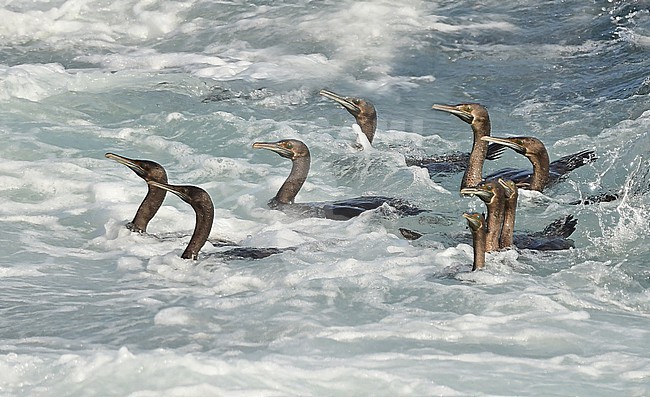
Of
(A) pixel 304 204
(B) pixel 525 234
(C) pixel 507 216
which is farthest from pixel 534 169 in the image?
(A) pixel 304 204

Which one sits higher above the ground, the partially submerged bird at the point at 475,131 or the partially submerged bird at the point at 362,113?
the partially submerged bird at the point at 475,131

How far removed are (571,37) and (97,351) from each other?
1041cm

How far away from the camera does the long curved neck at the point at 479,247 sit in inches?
251

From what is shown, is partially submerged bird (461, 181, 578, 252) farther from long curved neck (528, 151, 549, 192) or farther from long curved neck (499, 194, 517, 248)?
long curved neck (528, 151, 549, 192)

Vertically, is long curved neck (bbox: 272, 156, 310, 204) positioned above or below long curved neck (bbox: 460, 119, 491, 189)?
below

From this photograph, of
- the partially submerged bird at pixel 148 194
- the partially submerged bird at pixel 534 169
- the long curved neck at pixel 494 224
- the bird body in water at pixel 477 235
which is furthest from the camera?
the partially submerged bird at pixel 534 169

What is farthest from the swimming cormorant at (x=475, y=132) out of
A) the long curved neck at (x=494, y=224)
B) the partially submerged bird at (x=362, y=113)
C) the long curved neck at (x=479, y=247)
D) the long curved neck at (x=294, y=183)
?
the long curved neck at (x=479, y=247)

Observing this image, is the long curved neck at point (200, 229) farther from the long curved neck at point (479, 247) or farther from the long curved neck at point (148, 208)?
the long curved neck at point (479, 247)

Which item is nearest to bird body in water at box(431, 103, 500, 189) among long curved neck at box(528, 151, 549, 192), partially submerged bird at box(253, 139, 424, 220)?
long curved neck at box(528, 151, 549, 192)

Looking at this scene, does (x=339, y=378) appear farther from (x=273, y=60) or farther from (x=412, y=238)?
(x=273, y=60)

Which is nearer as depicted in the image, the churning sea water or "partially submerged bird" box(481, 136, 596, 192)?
the churning sea water

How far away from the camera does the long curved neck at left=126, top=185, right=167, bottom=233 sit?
7559mm

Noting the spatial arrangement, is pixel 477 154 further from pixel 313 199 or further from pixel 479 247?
pixel 479 247

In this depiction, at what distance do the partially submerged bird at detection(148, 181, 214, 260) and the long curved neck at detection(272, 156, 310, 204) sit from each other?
1580mm
